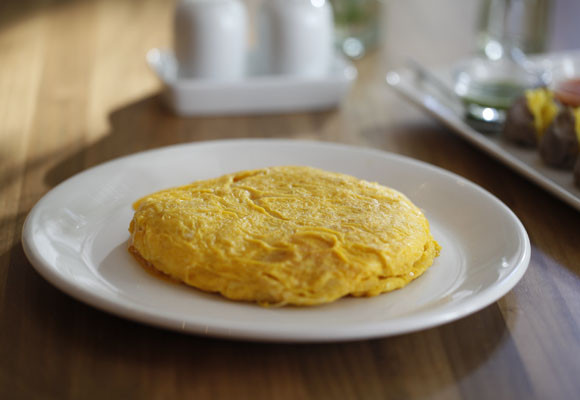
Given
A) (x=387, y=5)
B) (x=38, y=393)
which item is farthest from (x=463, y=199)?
(x=387, y=5)

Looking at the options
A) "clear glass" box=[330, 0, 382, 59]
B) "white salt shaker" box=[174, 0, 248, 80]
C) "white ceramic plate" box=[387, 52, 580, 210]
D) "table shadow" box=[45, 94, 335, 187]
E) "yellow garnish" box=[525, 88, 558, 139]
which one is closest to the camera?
"white ceramic plate" box=[387, 52, 580, 210]

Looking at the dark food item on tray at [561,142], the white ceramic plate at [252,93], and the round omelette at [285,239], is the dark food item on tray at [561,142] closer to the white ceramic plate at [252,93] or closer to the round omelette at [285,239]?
the round omelette at [285,239]

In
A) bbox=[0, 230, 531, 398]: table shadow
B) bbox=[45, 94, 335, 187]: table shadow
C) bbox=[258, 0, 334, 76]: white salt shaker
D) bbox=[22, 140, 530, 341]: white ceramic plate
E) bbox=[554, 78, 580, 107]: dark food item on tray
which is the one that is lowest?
bbox=[45, 94, 335, 187]: table shadow

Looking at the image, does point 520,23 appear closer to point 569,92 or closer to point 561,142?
point 569,92

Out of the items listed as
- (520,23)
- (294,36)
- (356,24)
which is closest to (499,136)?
(294,36)

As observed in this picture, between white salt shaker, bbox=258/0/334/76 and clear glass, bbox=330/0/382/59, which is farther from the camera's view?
clear glass, bbox=330/0/382/59

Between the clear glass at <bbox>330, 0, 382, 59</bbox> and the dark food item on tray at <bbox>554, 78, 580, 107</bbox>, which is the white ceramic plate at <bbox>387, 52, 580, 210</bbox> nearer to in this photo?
the dark food item on tray at <bbox>554, 78, 580, 107</bbox>

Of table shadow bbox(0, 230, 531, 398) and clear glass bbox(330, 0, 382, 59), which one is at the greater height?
clear glass bbox(330, 0, 382, 59)

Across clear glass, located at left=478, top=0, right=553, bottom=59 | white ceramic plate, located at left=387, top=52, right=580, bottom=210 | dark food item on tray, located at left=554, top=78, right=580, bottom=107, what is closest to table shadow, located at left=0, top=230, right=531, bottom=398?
white ceramic plate, located at left=387, top=52, right=580, bottom=210
